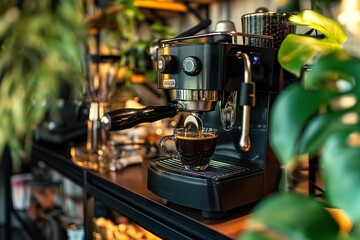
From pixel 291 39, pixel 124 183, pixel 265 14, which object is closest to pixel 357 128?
pixel 291 39

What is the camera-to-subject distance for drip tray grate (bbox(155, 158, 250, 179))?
0.67 meters

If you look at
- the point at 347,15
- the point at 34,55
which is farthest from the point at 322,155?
the point at 34,55

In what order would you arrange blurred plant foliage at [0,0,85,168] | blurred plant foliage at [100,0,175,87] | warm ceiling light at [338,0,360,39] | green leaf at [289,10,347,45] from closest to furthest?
green leaf at [289,10,347,45], warm ceiling light at [338,0,360,39], blurred plant foliage at [100,0,175,87], blurred plant foliage at [0,0,85,168]

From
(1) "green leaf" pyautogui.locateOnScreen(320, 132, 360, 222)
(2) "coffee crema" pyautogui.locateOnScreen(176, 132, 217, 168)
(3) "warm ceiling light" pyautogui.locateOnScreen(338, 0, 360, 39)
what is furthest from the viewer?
(3) "warm ceiling light" pyautogui.locateOnScreen(338, 0, 360, 39)

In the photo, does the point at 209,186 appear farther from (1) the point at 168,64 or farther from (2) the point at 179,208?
(1) the point at 168,64

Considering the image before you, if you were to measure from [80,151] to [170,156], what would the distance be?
440mm

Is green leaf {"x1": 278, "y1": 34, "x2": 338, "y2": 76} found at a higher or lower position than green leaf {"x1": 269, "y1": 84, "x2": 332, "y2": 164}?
higher

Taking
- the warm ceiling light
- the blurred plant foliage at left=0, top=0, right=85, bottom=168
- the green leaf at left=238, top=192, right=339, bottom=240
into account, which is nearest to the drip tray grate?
the green leaf at left=238, top=192, right=339, bottom=240

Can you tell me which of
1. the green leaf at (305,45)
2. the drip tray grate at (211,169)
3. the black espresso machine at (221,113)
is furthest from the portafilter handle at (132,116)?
the green leaf at (305,45)

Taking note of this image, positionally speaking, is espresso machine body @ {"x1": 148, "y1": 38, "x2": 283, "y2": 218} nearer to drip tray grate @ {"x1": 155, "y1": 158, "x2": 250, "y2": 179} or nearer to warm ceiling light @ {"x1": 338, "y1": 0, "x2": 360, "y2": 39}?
drip tray grate @ {"x1": 155, "y1": 158, "x2": 250, "y2": 179}

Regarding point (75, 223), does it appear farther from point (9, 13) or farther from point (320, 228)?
point (320, 228)

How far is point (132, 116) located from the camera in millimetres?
690

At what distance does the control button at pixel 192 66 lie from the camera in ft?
2.10

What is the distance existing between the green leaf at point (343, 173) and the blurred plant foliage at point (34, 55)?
137cm
